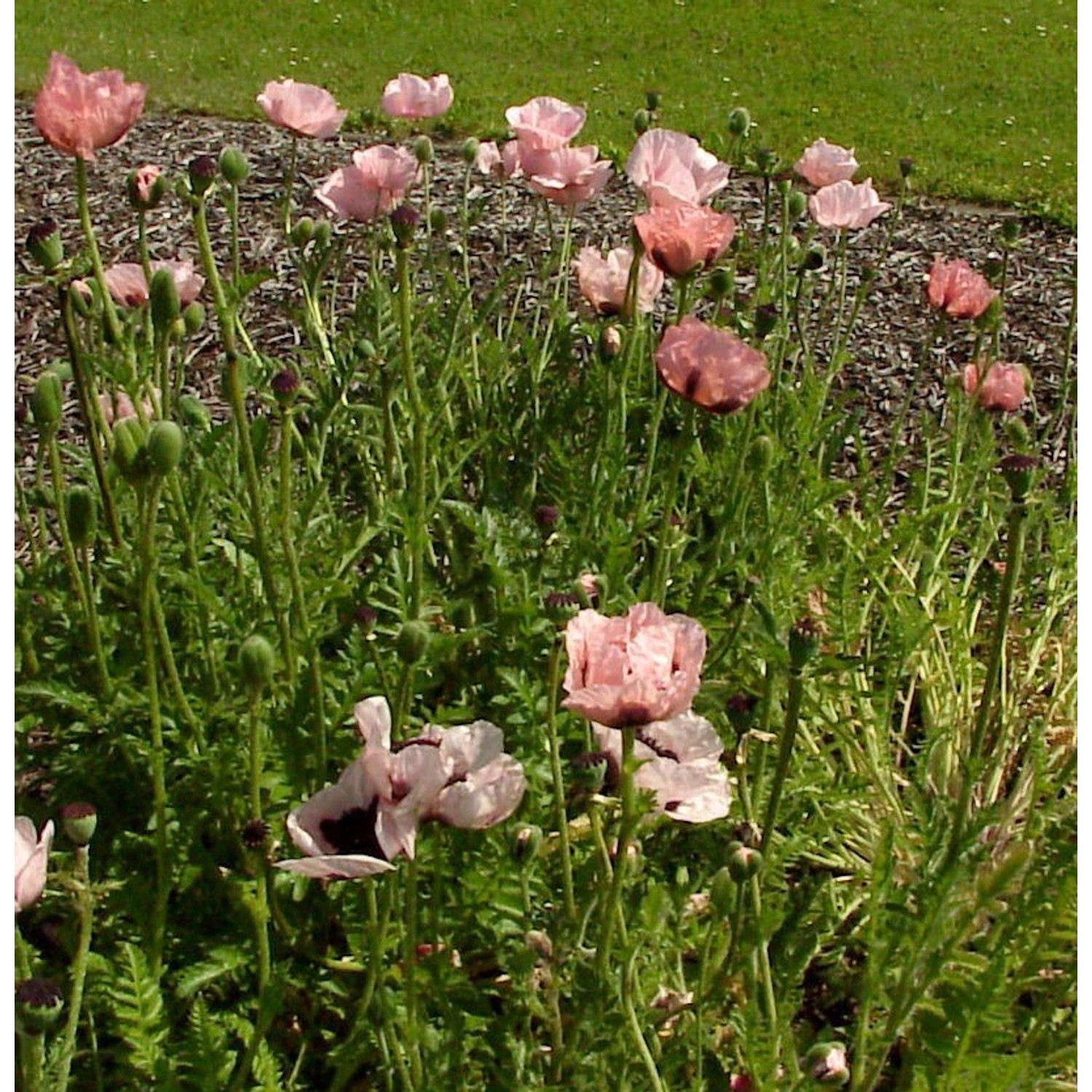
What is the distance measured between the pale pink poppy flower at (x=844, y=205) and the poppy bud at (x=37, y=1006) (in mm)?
2023

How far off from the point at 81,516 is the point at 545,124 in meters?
1.23

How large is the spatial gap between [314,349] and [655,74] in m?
5.38

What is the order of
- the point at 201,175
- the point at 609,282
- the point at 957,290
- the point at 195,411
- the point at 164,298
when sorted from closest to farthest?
the point at 164,298 → the point at 201,175 → the point at 195,411 → the point at 609,282 → the point at 957,290

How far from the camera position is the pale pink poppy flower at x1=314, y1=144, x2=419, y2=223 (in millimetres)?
2256

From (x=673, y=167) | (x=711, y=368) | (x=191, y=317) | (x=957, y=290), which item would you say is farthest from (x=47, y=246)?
(x=957, y=290)

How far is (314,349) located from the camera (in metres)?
2.74

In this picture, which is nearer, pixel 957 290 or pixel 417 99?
pixel 957 290

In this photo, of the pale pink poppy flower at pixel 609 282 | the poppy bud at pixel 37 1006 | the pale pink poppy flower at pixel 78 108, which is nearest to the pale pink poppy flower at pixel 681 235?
the pale pink poppy flower at pixel 609 282

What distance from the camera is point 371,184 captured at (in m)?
2.29

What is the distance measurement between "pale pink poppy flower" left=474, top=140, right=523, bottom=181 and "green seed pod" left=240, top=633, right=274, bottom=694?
1.31 metres

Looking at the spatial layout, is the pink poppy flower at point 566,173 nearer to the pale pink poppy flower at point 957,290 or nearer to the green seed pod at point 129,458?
the pale pink poppy flower at point 957,290

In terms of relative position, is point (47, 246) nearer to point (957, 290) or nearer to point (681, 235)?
point (681, 235)

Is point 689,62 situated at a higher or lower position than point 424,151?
lower

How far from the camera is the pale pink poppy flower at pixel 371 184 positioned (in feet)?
7.40
